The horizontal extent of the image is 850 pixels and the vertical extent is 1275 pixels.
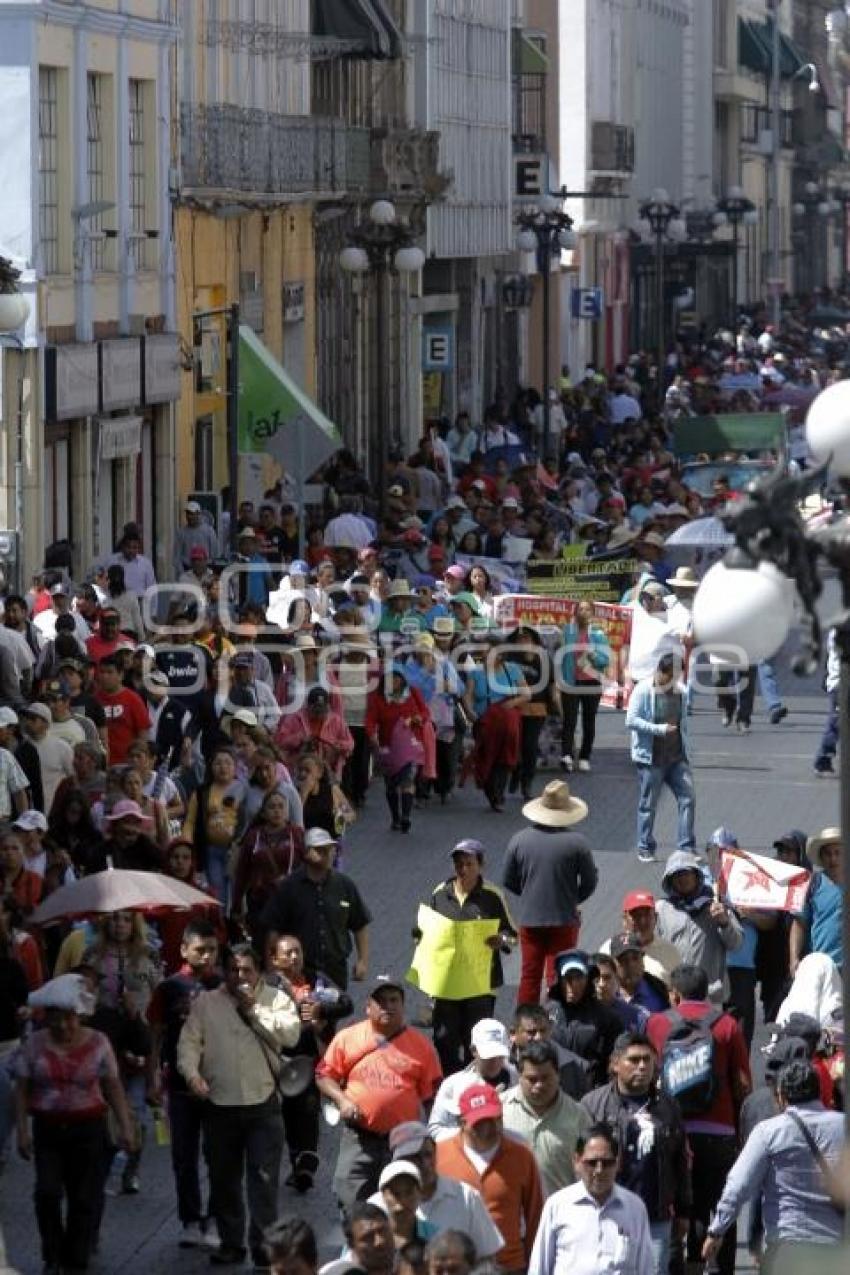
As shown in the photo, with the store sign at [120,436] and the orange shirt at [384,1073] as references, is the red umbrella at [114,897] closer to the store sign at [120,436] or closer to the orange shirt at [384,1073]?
the orange shirt at [384,1073]

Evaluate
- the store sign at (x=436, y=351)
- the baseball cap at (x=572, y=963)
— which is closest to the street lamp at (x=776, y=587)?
the baseball cap at (x=572, y=963)

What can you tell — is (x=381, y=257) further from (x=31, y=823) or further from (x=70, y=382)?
(x=31, y=823)

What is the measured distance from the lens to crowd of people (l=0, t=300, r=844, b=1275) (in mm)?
13086

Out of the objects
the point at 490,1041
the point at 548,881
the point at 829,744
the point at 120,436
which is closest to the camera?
the point at 490,1041

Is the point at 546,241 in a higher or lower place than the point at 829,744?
higher

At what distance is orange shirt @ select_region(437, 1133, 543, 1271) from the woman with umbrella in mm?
1749

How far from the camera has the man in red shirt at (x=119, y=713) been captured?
22.2 meters

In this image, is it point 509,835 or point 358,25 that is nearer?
point 509,835

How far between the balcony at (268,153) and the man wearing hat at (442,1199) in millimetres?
27049

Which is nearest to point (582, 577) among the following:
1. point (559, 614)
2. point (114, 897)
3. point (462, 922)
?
point (559, 614)

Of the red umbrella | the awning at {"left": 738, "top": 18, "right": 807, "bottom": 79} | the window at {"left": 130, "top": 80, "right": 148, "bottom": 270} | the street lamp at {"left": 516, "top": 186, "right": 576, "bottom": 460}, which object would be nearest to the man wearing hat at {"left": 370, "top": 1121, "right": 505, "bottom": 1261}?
the red umbrella

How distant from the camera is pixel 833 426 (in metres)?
10.7

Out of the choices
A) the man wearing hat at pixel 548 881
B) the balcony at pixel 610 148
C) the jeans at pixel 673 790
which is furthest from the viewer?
the balcony at pixel 610 148

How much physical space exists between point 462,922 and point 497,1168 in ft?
12.6
